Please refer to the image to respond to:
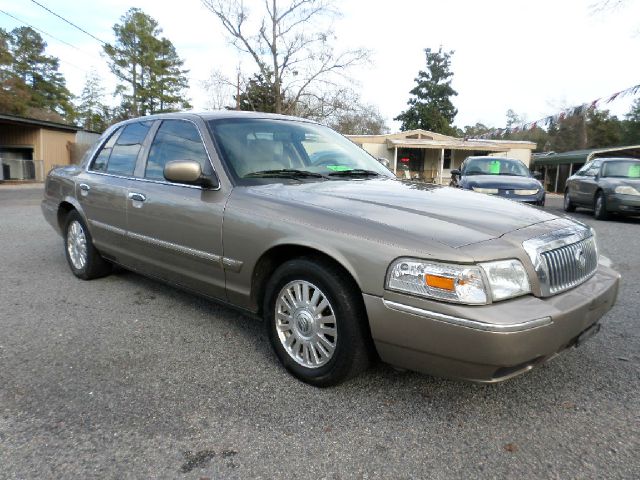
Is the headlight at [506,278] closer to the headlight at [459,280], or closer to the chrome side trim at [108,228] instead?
the headlight at [459,280]

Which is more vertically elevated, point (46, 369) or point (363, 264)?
point (363, 264)

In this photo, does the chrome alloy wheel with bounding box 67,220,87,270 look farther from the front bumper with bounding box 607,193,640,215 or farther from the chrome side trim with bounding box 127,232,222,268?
the front bumper with bounding box 607,193,640,215

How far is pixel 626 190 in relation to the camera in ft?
34.1

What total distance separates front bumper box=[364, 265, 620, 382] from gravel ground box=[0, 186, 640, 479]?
35 cm

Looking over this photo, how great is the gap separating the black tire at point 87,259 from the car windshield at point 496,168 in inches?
336

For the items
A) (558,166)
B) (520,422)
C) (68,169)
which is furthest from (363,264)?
(558,166)

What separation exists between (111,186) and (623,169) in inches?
447

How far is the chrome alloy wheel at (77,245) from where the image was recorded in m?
4.74

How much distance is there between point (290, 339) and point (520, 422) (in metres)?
1.29

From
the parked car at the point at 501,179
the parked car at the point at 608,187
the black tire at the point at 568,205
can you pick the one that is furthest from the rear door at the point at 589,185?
the parked car at the point at 501,179

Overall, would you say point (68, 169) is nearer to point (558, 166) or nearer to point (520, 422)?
point (520, 422)

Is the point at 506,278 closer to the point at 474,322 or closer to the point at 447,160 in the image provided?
the point at 474,322

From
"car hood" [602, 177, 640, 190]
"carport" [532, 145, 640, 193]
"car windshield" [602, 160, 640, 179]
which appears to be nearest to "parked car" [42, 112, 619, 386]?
"car hood" [602, 177, 640, 190]

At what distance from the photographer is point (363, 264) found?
2.34m
